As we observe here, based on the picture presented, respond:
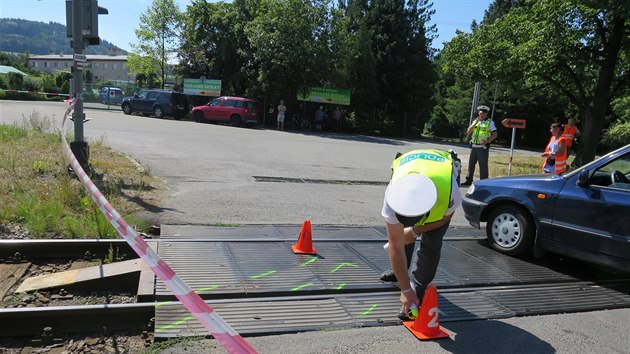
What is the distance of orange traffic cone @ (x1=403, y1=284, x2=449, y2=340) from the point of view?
3.63 m

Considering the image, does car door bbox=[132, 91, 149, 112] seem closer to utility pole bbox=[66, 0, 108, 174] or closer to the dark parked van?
the dark parked van

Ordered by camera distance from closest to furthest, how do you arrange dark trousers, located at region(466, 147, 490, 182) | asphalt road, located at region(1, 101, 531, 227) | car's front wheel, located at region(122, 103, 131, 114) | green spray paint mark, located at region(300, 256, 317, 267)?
green spray paint mark, located at region(300, 256, 317, 267) < asphalt road, located at region(1, 101, 531, 227) < dark trousers, located at region(466, 147, 490, 182) < car's front wheel, located at region(122, 103, 131, 114)

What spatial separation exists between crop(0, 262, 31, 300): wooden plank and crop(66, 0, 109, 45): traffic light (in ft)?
13.8

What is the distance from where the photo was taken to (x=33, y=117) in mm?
13273

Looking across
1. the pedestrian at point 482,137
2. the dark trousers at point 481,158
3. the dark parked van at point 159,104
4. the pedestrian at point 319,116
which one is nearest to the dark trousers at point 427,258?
the pedestrian at point 482,137

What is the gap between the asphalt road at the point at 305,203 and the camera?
142 inches

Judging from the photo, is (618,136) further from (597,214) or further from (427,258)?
(427,258)

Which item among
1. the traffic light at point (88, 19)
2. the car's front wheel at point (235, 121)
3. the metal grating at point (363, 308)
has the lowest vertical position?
the metal grating at point (363, 308)

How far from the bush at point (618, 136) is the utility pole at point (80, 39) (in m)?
34.5

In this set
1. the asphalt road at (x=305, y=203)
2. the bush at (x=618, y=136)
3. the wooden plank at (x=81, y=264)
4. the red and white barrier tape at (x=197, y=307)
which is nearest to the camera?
the red and white barrier tape at (x=197, y=307)

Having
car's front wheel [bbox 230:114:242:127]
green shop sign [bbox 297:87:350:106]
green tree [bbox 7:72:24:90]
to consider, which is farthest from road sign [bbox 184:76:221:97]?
green tree [bbox 7:72:24:90]

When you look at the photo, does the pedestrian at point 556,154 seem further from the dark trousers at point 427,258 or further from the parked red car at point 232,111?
the parked red car at point 232,111

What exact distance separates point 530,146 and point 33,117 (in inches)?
1339

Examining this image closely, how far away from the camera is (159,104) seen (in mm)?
28922
